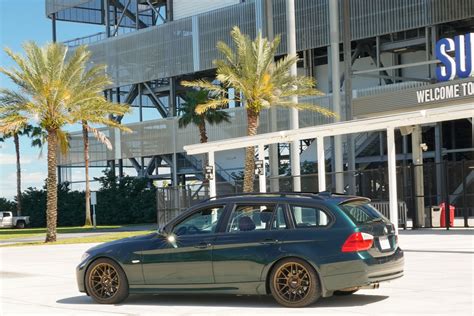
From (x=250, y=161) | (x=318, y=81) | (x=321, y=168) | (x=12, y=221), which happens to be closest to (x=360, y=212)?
(x=321, y=168)

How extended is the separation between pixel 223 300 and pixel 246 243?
4.30 feet

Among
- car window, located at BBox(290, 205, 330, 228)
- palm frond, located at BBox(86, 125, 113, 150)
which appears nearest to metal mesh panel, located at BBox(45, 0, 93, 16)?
palm frond, located at BBox(86, 125, 113, 150)

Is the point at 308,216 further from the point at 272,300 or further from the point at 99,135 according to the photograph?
the point at 99,135

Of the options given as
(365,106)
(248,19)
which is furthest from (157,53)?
(365,106)

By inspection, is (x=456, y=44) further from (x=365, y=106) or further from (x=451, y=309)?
(x=451, y=309)

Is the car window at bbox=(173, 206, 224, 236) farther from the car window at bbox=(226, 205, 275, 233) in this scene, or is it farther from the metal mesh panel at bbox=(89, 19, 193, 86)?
the metal mesh panel at bbox=(89, 19, 193, 86)

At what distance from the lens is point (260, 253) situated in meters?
11.0

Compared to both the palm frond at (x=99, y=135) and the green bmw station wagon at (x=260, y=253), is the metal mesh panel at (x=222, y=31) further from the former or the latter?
the green bmw station wagon at (x=260, y=253)

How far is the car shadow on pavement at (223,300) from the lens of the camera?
1132 cm

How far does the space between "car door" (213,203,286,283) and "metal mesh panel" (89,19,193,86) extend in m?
56.1

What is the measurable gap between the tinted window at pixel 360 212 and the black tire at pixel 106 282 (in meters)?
3.27

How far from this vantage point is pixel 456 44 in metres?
31.5

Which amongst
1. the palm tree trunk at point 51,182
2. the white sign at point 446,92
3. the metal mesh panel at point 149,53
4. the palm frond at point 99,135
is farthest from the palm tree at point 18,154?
the white sign at point 446,92

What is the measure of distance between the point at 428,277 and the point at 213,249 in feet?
15.0
